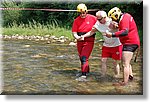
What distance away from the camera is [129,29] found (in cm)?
513

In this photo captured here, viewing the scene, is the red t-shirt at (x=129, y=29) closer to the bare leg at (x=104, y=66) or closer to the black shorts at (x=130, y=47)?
the black shorts at (x=130, y=47)

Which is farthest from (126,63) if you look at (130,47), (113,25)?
(113,25)

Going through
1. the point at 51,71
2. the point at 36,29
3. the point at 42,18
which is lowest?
the point at 51,71

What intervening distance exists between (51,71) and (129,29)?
3.52 feet

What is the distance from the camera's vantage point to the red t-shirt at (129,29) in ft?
16.6

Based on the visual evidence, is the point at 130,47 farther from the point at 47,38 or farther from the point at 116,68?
the point at 47,38

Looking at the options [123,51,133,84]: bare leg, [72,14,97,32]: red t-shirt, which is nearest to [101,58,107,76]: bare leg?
[123,51,133,84]: bare leg

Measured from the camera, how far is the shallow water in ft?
17.2

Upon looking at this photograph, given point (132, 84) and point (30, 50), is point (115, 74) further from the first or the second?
point (30, 50)

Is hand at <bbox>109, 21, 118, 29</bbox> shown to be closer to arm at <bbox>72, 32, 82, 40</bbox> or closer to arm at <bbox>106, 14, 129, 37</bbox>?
arm at <bbox>106, 14, 129, 37</bbox>

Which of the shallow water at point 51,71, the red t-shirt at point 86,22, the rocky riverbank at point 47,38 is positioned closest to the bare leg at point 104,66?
the shallow water at point 51,71

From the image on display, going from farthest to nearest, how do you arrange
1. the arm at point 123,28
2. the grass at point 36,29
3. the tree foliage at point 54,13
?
the grass at point 36,29, the tree foliage at point 54,13, the arm at point 123,28

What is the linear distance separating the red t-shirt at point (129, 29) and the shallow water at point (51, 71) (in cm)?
26

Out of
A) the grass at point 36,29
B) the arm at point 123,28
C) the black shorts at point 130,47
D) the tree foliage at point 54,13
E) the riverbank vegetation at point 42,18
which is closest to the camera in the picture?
the arm at point 123,28
